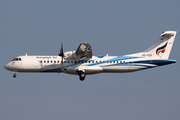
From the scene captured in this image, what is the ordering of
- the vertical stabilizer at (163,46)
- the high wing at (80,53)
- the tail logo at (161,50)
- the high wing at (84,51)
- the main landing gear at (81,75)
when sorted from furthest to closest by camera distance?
the tail logo at (161,50)
the vertical stabilizer at (163,46)
the main landing gear at (81,75)
the high wing at (80,53)
the high wing at (84,51)

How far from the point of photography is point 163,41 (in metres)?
37.0

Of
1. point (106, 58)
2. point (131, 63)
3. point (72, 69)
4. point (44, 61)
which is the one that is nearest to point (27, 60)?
point (44, 61)

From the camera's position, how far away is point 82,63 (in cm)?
3472

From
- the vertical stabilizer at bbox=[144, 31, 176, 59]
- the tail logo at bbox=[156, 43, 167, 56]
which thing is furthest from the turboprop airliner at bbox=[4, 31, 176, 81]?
the tail logo at bbox=[156, 43, 167, 56]

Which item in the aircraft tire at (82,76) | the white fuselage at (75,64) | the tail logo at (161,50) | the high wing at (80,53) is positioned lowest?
the aircraft tire at (82,76)

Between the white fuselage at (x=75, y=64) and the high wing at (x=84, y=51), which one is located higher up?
the high wing at (x=84, y=51)

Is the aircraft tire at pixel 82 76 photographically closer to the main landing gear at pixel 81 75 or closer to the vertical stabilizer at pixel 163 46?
the main landing gear at pixel 81 75

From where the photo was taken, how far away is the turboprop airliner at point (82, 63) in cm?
3438

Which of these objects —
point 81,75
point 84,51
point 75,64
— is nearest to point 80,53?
point 84,51

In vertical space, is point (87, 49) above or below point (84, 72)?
above

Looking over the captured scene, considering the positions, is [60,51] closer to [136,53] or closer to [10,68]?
[10,68]

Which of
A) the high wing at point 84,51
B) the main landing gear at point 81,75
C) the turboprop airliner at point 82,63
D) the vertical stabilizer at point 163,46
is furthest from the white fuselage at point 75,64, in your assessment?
the vertical stabilizer at point 163,46

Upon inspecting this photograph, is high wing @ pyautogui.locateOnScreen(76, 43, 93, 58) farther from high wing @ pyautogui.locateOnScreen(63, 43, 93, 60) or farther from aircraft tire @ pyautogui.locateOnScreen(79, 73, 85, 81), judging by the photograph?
aircraft tire @ pyautogui.locateOnScreen(79, 73, 85, 81)

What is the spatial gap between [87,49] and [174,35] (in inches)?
433
